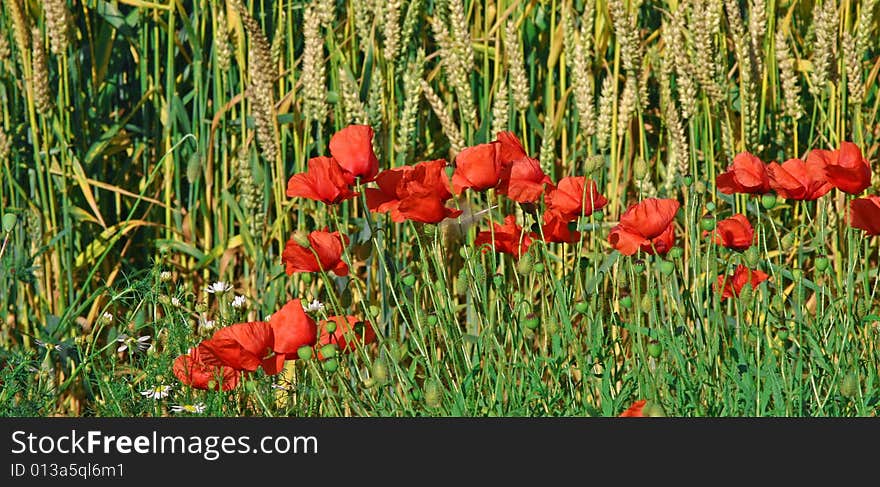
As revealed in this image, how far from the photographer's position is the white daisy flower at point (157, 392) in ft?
5.39

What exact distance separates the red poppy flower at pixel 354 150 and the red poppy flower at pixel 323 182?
0.4 inches

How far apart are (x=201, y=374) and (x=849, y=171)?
0.85 metres

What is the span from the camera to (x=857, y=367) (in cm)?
152

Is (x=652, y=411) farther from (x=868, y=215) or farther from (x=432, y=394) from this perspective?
(x=868, y=215)

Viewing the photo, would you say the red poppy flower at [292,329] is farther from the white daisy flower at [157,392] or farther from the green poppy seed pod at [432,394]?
the white daisy flower at [157,392]

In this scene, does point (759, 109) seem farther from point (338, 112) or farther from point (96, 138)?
point (96, 138)

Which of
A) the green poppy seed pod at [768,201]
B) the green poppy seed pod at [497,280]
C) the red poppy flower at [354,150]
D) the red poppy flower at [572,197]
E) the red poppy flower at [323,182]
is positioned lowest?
the green poppy seed pod at [497,280]

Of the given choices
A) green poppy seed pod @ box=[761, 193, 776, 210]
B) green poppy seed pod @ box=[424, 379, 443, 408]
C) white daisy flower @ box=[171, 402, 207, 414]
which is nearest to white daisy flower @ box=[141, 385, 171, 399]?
white daisy flower @ box=[171, 402, 207, 414]

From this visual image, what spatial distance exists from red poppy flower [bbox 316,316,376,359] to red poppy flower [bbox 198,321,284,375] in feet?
0.44

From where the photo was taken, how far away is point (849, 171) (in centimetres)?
153

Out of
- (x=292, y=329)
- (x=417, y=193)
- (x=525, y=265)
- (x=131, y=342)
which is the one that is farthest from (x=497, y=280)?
(x=131, y=342)

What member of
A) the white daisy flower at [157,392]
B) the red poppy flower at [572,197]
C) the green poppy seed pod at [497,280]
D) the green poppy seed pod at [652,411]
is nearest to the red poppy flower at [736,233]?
the red poppy flower at [572,197]

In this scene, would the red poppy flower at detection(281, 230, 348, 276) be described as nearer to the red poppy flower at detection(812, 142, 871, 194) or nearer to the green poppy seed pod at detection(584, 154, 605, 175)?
the green poppy seed pod at detection(584, 154, 605, 175)

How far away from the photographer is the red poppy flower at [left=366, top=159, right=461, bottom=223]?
1.46 m
